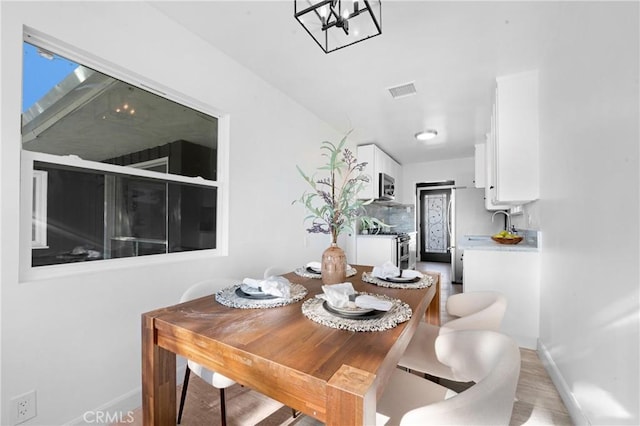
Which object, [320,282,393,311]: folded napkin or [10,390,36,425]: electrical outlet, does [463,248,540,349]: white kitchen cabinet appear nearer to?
[320,282,393,311]: folded napkin

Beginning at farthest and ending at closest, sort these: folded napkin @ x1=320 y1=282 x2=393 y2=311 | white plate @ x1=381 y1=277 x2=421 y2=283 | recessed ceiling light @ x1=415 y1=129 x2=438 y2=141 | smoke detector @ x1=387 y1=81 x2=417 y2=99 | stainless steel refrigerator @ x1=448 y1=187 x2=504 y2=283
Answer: stainless steel refrigerator @ x1=448 y1=187 x2=504 y2=283, recessed ceiling light @ x1=415 y1=129 x2=438 y2=141, smoke detector @ x1=387 y1=81 x2=417 y2=99, white plate @ x1=381 y1=277 x2=421 y2=283, folded napkin @ x1=320 y1=282 x2=393 y2=311

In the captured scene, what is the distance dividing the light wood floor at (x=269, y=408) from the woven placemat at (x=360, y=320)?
0.84m

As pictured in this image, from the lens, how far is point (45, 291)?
4.32ft

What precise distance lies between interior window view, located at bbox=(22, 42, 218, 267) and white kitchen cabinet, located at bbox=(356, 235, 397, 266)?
282 centimetres

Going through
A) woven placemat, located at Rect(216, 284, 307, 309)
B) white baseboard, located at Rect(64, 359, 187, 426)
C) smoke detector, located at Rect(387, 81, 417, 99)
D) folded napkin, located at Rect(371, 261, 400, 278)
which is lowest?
white baseboard, located at Rect(64, 359, 187, 426)

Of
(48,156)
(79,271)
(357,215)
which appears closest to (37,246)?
(79,271)

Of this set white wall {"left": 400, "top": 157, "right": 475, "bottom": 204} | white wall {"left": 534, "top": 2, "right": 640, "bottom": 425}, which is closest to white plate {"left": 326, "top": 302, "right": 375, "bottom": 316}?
white wall {"left": 534, "top": 2, "right": 640, "bottom": 425}

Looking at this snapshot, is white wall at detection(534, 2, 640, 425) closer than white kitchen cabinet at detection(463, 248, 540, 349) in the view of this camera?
Yes

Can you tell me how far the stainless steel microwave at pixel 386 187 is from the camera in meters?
4.57

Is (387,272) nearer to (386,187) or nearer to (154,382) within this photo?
(154,382)

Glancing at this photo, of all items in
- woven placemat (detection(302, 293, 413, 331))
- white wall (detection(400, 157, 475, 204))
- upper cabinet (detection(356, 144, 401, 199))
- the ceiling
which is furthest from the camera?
white wall (detection(400, 157, 475, 204))

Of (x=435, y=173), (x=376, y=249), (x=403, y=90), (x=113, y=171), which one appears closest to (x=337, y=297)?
(x=113, y=171)

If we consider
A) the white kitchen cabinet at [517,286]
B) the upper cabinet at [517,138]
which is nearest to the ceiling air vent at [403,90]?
the upper cabinet at [517,138]

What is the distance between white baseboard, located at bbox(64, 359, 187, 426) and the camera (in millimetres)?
1448
